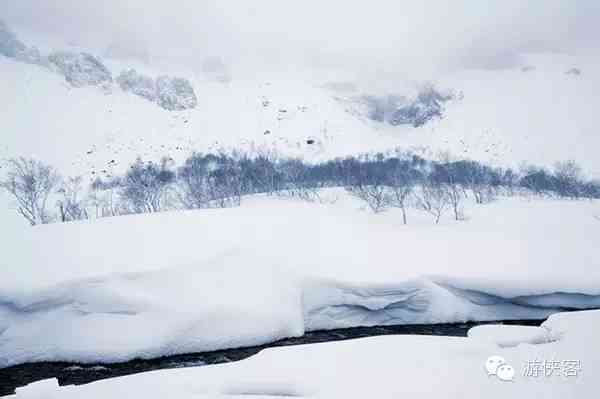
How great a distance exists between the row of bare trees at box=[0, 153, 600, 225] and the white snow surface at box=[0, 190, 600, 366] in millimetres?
13512

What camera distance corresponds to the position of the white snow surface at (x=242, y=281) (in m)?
11.3

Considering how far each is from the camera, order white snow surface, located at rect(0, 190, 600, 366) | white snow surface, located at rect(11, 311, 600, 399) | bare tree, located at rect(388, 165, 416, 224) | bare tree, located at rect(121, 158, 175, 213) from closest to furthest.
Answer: white snow surface, located at rect(11, 311, 600, 399) < white snow surface, located at rect(0, 190, 600, 366) < bare tree, located at rect(388, 165, 416, 224) < bare tree, located at rect(121, 158, 175, 213)

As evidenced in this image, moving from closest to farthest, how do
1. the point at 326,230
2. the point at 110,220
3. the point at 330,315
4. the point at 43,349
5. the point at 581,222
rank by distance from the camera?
the point at 43,349, the point at 330,315, the point at 110,220, the point at 326,230, the point at 581,222

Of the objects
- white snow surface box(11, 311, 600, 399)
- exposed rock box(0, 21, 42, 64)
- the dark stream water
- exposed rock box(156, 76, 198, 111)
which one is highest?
exposed rock box(0, 21, 42, 64)

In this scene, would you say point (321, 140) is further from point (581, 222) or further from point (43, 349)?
point (43, 349)

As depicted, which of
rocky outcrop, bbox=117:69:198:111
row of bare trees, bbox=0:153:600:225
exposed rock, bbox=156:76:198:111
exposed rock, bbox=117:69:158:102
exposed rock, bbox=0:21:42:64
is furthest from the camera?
exposed rock, bbox=117:69:158:102

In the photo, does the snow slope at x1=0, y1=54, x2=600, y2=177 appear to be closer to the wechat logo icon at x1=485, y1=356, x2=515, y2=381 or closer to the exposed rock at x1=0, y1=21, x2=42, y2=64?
the exposed rock at x1=0, y1=21, x2=42, y2=64

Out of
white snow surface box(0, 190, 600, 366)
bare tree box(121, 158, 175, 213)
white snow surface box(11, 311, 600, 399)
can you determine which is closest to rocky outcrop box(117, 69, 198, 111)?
bare tree box(121, 158, 175, 213)

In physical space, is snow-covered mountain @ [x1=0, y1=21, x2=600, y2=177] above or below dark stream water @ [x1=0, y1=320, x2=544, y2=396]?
above

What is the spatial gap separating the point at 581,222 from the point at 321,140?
68.3 metres

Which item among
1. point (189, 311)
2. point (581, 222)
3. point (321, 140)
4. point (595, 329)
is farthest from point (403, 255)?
point (321, 140)

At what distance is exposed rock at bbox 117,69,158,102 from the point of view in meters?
110

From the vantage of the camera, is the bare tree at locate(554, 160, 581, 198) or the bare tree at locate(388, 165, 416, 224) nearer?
the bare tree at locate(388, 165, 416, 224)

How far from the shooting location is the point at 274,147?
81875 mm
